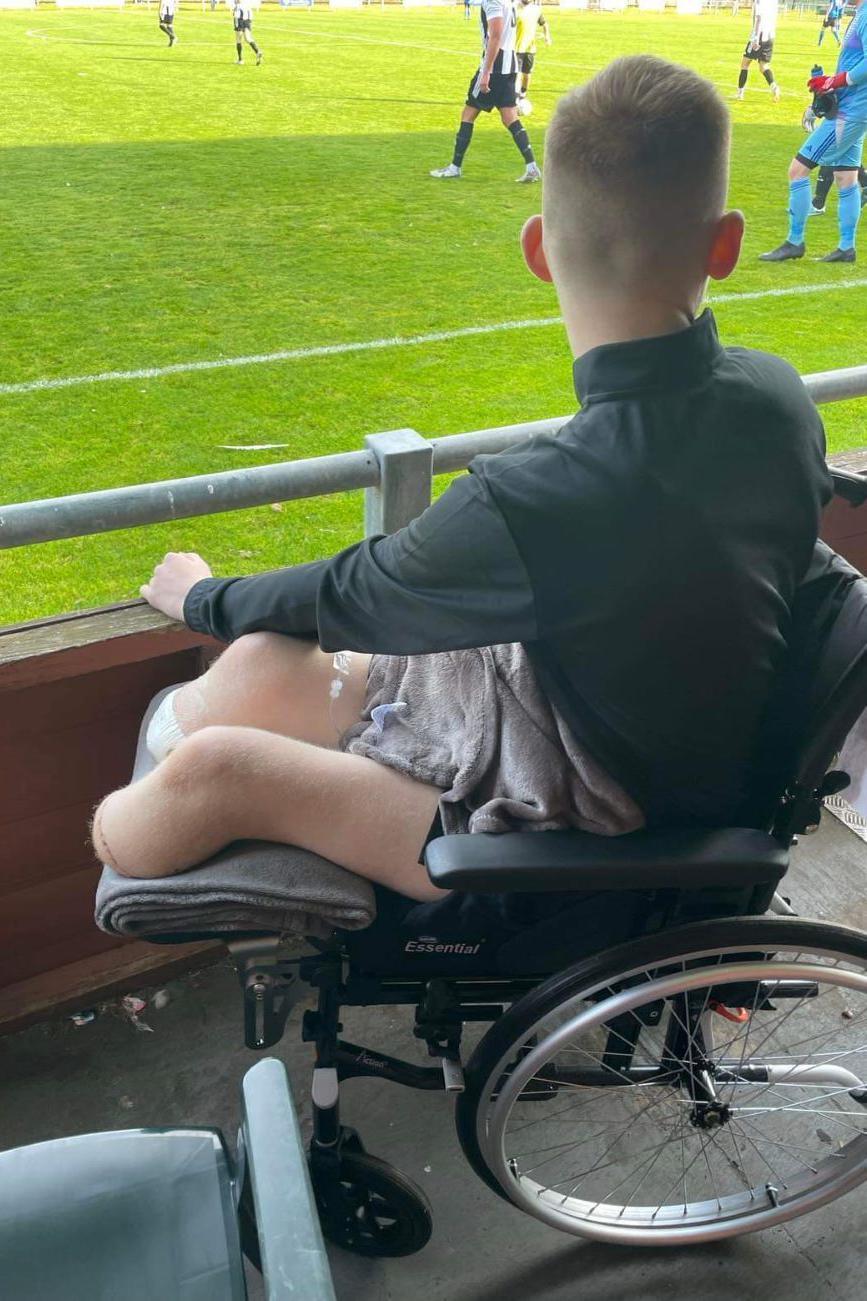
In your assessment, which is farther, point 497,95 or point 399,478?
point 497,95

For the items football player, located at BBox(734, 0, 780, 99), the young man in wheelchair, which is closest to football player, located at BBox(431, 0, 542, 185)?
football player, located at BBox(734, 0, 780, 99)

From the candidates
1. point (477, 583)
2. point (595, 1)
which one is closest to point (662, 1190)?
point (477, 583)

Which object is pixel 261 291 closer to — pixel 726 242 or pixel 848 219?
pixel 848 219

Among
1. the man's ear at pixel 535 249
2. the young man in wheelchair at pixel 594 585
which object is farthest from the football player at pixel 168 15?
the young man in wheelchair at pixel 594 585

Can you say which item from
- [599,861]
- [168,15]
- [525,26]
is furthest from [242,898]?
[168,15]

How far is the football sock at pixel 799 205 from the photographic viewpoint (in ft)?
28.2

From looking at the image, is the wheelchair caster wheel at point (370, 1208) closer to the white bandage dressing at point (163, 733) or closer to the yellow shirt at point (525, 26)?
the white bandage dressing at point (163, 733)

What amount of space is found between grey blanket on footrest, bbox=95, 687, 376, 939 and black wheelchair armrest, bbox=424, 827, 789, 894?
0.54ft

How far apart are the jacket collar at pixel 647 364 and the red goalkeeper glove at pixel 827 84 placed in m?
8.24

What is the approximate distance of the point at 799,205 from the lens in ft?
28.9

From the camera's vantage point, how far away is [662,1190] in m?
1.96

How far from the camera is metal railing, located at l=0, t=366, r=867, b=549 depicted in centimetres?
165

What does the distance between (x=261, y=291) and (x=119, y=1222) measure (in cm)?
775

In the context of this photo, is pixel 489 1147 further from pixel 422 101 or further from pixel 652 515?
pixel 422 101
